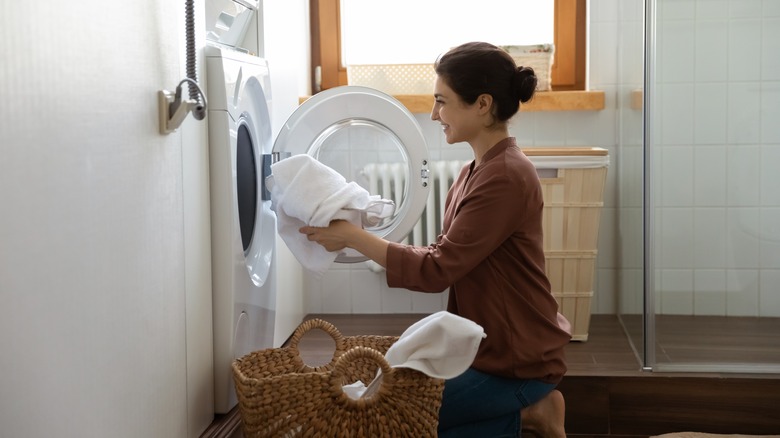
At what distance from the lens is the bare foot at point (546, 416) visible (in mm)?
2002

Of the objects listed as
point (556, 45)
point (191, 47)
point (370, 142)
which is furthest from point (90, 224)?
point (556, 45)

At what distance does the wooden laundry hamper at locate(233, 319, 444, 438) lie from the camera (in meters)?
1.74

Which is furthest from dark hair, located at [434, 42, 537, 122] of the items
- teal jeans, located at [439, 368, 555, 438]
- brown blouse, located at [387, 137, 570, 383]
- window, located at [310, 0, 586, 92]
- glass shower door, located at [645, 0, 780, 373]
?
window, located at [310, 0, 586, 92]

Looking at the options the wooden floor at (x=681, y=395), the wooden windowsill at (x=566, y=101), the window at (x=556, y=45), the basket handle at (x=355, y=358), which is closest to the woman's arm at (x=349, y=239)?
the basket handle at (x=355, y=358)

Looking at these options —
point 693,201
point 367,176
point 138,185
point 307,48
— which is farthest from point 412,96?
point 138,185

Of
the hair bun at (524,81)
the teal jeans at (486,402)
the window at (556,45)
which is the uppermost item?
the window at (556,45)

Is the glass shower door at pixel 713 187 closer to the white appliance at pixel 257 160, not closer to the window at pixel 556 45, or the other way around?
the white appliance at pixel 257 160

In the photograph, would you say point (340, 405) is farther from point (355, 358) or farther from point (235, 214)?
point (235, 214)

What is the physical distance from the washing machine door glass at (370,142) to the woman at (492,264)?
377 mm

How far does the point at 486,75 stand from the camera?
199 cm

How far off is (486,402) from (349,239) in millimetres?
467

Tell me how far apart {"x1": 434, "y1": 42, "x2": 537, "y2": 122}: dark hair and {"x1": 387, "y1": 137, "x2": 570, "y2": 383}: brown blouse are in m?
0.12

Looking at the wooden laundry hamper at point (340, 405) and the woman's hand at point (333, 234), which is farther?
the woman's hand at point (333, 234)

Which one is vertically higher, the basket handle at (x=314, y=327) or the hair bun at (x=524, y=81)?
the hair bun at (x=524, y=81)
